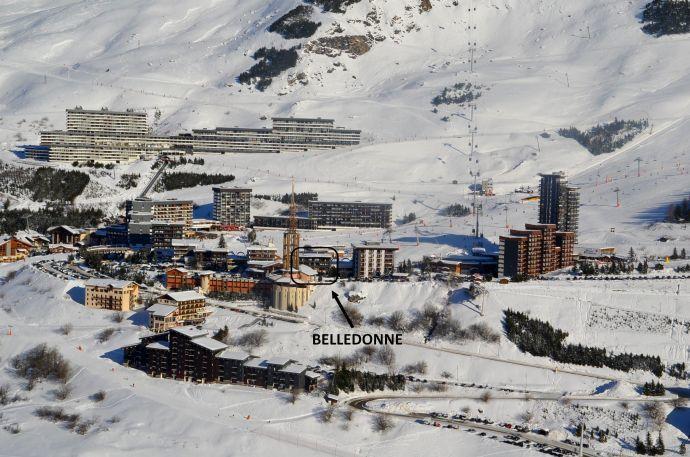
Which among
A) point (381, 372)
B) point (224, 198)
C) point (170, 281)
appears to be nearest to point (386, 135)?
point (224, 198)

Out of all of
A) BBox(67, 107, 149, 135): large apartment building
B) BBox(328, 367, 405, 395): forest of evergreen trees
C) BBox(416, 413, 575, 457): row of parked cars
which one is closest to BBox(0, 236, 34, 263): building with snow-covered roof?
BBox(328, 367, 405, 395): forest of evergreen trees

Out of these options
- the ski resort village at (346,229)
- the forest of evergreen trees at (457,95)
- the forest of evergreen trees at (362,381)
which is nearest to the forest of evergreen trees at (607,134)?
the ski resort village at (346,229)

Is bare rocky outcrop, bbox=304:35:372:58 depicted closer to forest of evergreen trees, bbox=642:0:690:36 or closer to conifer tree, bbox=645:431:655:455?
forest of evergreen trees, bbox=642:0:690:36

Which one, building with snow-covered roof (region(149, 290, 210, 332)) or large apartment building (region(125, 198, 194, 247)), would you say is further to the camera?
large apartment building (region(125, 198, 194, 247))

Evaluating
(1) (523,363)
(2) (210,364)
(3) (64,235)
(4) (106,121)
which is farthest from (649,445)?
(4) (106,121)

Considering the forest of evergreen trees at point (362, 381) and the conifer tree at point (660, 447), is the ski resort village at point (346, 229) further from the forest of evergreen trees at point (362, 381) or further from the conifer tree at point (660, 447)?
the conifer tree at point (660, 447)

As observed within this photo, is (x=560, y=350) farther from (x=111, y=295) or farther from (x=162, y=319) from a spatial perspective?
(x=111, y=295)
